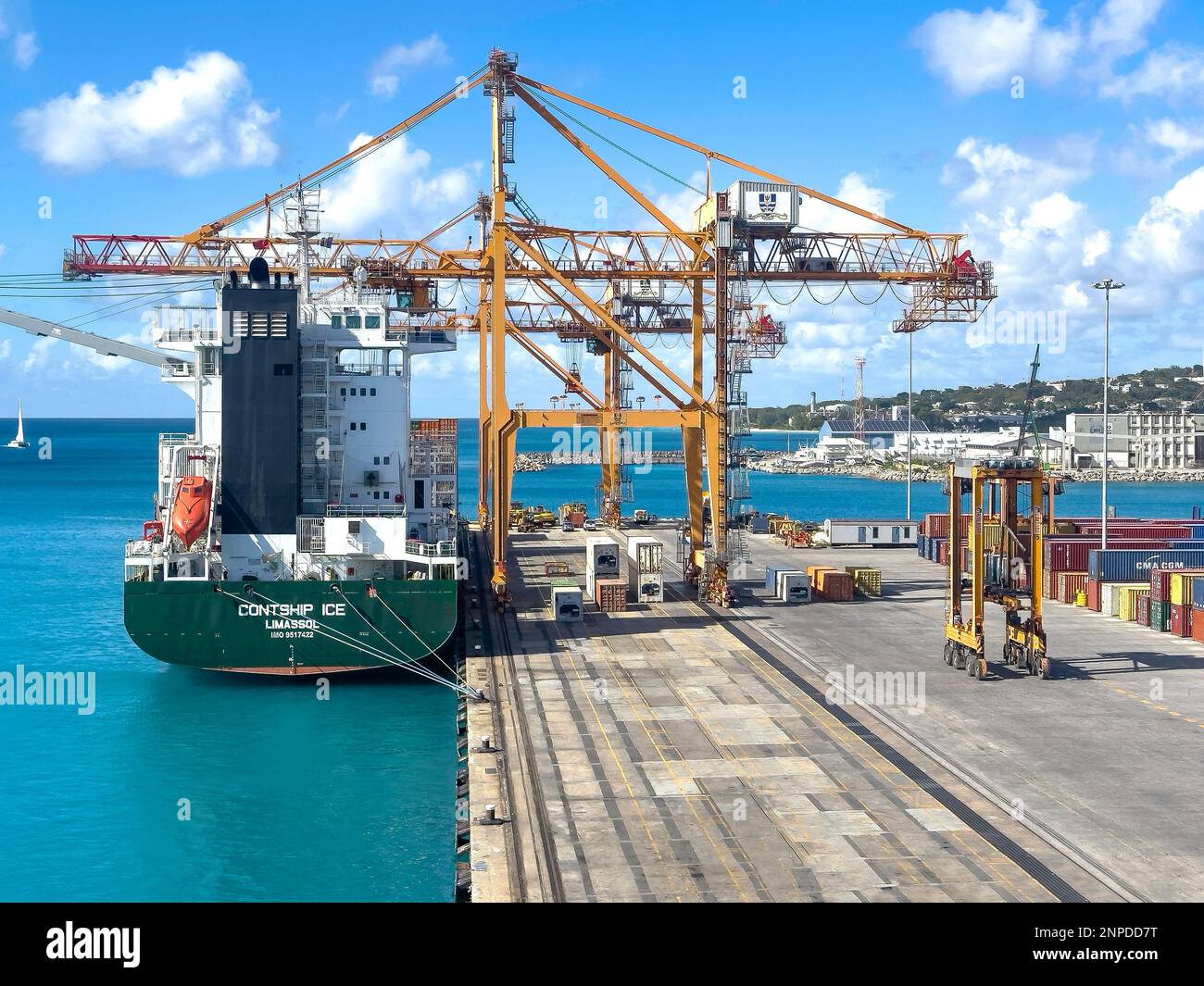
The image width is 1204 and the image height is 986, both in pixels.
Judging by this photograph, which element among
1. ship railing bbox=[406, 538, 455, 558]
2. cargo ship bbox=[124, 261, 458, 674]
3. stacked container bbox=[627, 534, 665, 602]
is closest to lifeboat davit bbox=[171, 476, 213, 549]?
cargo ship bbox=[124, 261, 458, 674]

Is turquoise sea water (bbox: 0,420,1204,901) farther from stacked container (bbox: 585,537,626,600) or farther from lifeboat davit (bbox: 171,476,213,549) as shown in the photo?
stacked container (bbox: 585,537,626,600)

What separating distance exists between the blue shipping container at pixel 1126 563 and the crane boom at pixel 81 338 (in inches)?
1665

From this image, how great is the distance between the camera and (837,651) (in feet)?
136

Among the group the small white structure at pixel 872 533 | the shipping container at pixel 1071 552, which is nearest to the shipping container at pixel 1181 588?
the shipping container at pixel 1071 552

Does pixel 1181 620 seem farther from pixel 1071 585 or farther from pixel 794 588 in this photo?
pixel 794 588

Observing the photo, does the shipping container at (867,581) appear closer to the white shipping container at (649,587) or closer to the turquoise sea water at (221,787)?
the white shipping container at (649,587)

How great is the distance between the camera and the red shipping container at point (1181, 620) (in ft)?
146

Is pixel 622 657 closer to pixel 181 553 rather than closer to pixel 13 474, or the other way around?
pixel 181 553

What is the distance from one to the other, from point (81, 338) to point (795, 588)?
36.4m

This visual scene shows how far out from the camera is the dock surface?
20656mm

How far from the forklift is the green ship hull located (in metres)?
17.0

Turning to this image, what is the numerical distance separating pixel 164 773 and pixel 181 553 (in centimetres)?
912

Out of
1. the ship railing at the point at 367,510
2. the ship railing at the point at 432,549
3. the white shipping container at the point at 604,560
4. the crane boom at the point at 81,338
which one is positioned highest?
the crane boom at the point at 81,338
